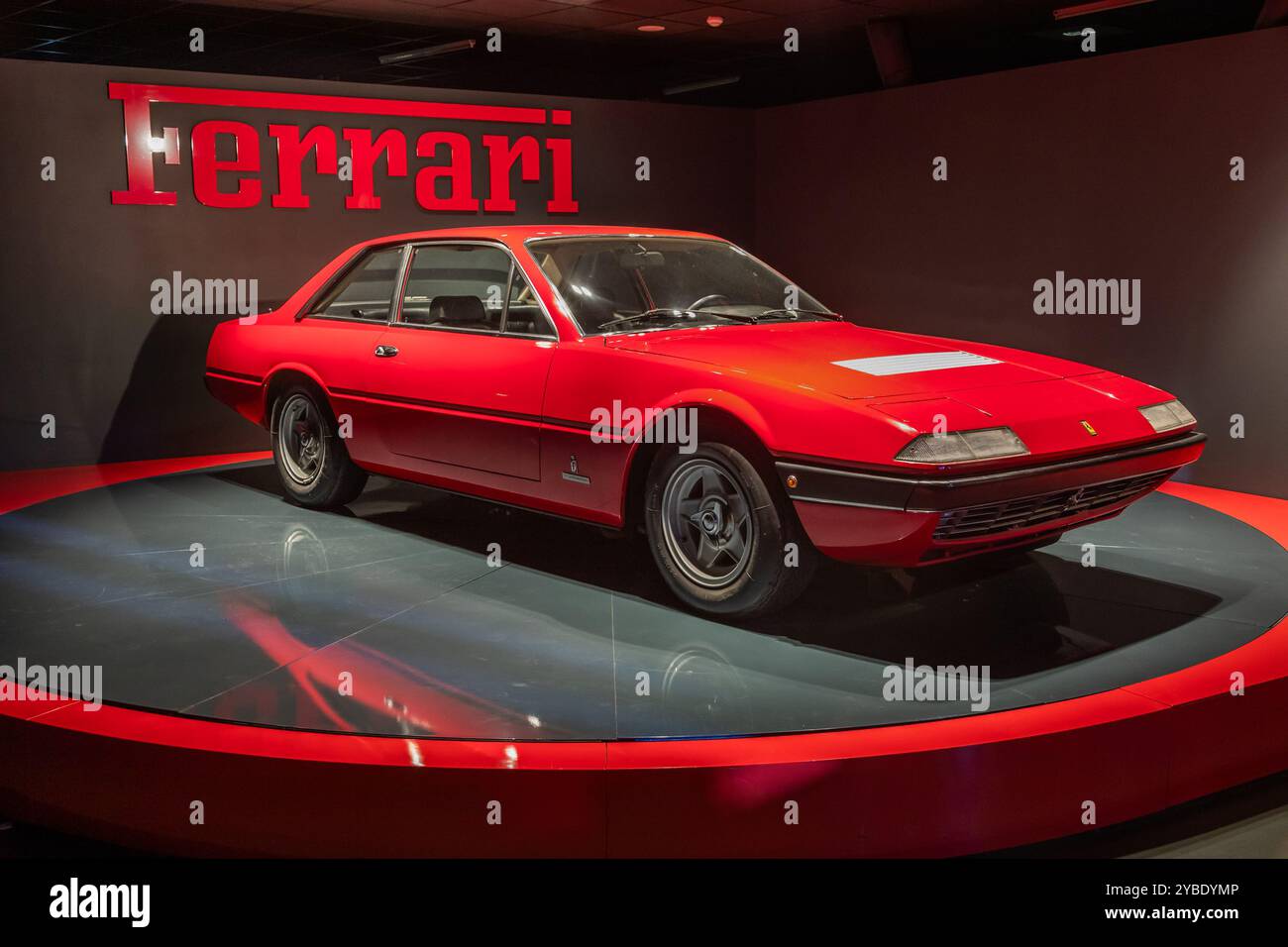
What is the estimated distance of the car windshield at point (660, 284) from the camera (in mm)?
4750

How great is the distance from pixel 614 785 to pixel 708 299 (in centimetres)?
263

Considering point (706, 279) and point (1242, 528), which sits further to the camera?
point (1242, 528)

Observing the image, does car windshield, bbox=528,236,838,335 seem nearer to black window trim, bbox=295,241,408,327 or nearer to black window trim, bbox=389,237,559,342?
black window trim, bbox=389,237,559,342

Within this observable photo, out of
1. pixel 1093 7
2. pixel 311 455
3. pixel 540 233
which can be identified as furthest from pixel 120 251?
pixel 1093 7

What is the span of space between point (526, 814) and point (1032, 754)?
1.26m

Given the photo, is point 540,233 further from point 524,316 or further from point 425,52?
point 425,52

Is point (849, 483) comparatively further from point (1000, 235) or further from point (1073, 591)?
point (1000, 235)

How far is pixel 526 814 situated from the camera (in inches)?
113

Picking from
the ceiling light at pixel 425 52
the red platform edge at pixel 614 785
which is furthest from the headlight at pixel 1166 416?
the ceiling light at pixel 425 52

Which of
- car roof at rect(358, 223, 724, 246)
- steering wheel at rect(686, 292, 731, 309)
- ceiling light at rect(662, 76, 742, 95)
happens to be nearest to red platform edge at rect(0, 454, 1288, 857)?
steering wheel at rect(686, 292, 731, 309)

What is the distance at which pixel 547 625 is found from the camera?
4.14 metres

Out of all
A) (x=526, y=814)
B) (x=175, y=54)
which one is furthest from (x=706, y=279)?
(x=175, y=54)

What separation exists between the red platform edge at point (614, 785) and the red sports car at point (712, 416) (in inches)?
30.2

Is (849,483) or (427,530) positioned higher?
(849,483)
